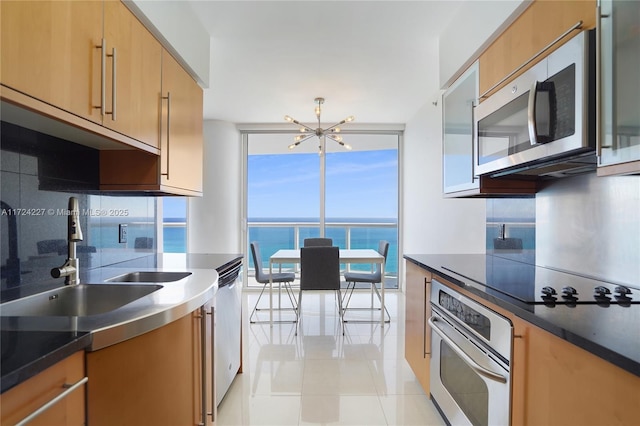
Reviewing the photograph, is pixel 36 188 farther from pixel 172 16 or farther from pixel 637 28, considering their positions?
pixel 637 28

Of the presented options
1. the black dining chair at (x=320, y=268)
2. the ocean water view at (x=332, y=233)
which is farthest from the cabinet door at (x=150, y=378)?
the ocean water view at (x=332, y=233)

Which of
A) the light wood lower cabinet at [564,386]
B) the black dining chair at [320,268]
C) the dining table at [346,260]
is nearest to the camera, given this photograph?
the light wood lower cabinet at [564,386]

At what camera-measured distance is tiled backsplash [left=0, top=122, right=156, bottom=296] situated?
4.00ft

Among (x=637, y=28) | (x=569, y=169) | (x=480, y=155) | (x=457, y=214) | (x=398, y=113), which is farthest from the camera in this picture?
(x=398, y=113)

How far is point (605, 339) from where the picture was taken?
2.57ft

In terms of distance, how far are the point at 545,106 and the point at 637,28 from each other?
337mm

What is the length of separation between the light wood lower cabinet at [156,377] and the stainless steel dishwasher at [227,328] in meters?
0.26

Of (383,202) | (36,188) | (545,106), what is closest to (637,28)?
(545,106)

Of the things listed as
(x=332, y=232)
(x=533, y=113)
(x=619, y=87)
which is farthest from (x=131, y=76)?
(x=332, y=232)

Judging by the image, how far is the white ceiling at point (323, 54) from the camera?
214 centimetres

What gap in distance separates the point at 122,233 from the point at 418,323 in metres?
1.97

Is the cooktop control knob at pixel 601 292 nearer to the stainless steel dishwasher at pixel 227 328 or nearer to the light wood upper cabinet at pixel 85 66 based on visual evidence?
the stainless steel dishwasher at pixel 227 328

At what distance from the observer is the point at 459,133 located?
6.75ft

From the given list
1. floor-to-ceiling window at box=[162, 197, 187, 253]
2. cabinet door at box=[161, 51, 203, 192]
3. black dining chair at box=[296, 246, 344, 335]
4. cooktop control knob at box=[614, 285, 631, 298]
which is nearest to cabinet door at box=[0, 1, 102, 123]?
cabinet door at box=[161, 51, 203, 192]
